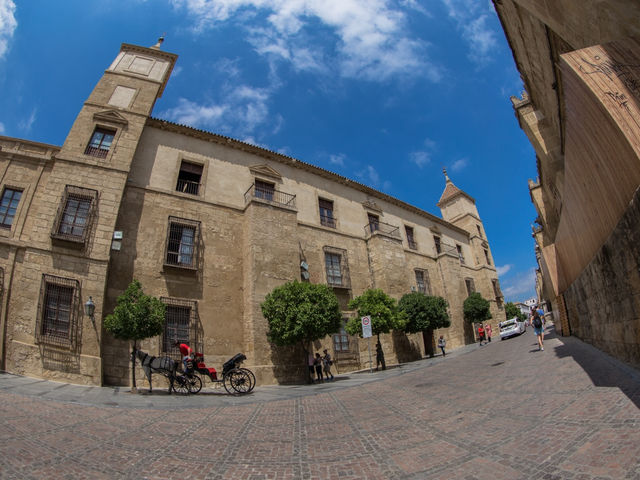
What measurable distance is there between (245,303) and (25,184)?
8.71m

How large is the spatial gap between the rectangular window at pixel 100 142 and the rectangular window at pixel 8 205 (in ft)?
8.63

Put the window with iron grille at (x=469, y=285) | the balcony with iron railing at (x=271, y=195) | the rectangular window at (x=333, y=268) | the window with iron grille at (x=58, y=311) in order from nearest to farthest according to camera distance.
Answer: the window with iron grille at (x=58, y=311), the balcony with iron railing at (x=271, y=195), the rectangular window at (x=333, y=268), the window with iron grille at (x=469, y=285)

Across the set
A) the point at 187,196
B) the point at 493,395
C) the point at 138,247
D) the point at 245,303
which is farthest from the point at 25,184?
the point at 493,395

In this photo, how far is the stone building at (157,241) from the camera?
8719 millimetres

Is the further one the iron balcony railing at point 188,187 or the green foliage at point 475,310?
the green foliage at point 475,310

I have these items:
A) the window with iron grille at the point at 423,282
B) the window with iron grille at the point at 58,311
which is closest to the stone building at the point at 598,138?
the window with iron grille at the point at 423,282

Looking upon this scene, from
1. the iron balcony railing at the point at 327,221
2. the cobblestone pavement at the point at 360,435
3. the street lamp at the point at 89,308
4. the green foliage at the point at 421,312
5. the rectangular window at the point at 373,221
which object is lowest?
the cobblestone pavement at the point at 360,435

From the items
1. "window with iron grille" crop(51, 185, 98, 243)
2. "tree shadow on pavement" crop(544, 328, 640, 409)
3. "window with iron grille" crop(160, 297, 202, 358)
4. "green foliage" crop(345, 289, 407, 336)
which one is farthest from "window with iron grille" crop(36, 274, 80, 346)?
"tree shadow on pavement" crop(544, 328, 640, 409)

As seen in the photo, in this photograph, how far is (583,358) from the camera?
6484mm

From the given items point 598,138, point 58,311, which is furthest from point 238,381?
point 598,138

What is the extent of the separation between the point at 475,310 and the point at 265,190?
16915 millimetres

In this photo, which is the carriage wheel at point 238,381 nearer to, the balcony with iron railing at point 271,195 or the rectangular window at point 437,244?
the balcony with iron railing at point 271,195

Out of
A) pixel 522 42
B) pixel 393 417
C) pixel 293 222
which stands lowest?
pixel 393 417

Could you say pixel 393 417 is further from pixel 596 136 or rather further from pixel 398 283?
pixel 398 283
